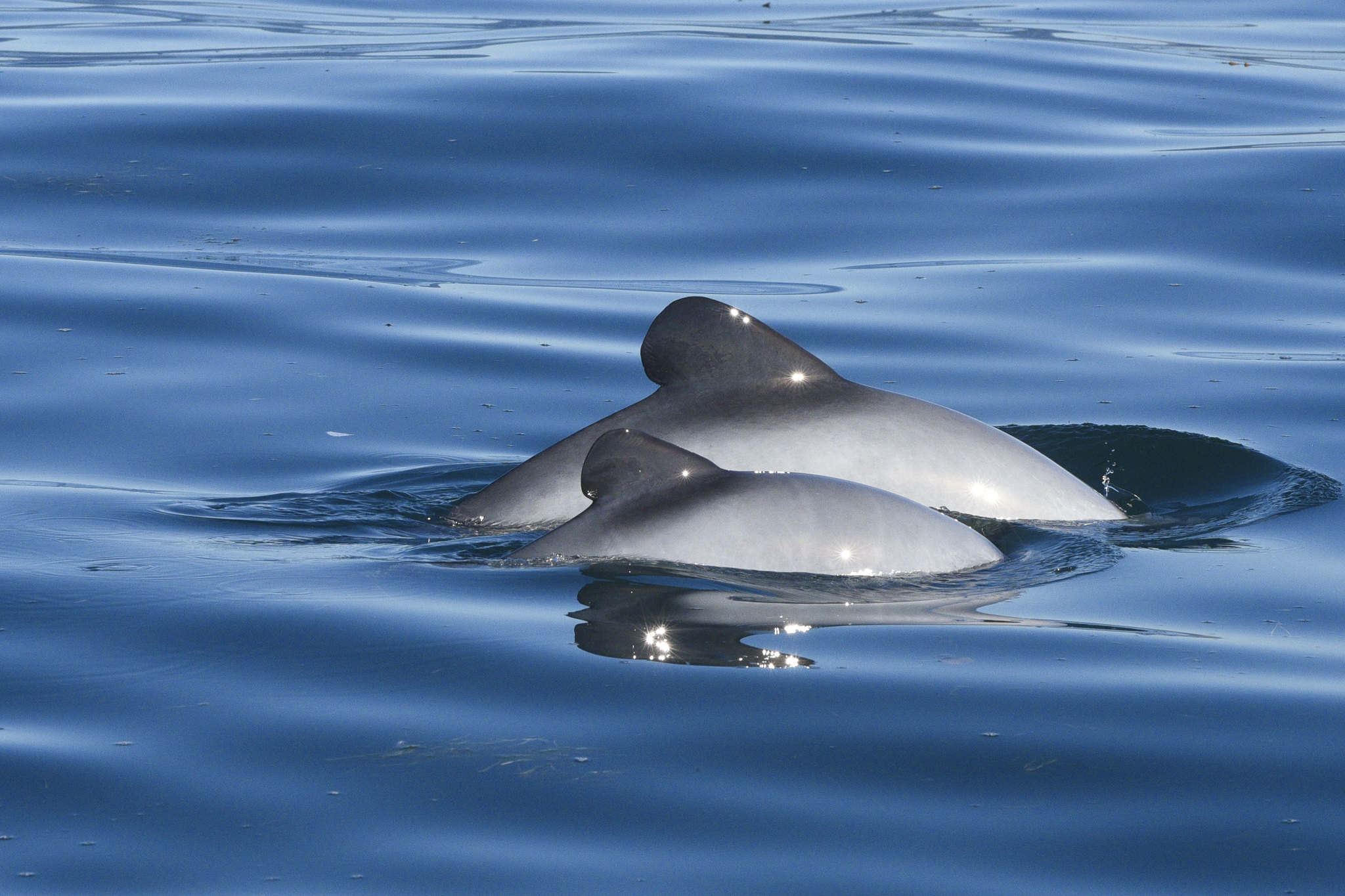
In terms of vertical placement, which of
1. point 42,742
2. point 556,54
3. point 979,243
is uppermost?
point 556,54

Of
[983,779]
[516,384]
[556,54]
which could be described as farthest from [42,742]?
[556,54]

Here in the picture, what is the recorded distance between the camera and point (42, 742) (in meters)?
5.32

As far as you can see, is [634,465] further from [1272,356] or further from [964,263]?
[964,263]

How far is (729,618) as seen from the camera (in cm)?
633

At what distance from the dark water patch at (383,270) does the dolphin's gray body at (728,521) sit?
6128mm

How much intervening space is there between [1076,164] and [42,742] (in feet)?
42.5

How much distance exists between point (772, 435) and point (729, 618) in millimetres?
1665

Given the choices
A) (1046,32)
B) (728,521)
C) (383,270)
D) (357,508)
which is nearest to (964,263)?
(383,270)

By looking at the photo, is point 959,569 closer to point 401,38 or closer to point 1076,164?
point 1076,164

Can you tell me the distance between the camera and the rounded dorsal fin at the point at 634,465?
22.4 ft

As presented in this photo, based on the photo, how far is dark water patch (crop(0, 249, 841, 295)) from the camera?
13.3 meters

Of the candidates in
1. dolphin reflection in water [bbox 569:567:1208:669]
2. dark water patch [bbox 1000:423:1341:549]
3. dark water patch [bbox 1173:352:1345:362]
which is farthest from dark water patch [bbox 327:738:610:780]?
dark water patch [bbox 1173:352:1345:362]

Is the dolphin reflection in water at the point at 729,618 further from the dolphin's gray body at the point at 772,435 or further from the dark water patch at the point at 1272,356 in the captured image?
the dark water patch at the point at 1272,356

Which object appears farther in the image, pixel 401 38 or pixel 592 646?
pixel 401 38
